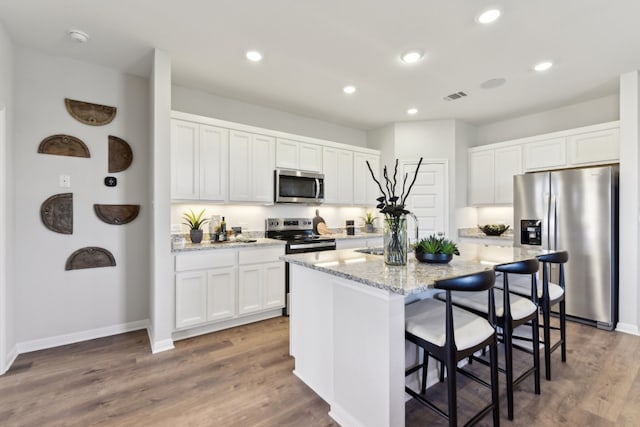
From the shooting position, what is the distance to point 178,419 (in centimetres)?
180

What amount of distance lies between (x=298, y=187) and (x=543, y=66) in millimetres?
3038

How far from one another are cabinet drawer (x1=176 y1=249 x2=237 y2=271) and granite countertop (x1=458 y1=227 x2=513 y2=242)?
359 cm

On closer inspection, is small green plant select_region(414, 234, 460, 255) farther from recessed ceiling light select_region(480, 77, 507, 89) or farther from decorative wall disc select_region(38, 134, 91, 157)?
decorative wall disc select_region(38, 134, 91, 157)

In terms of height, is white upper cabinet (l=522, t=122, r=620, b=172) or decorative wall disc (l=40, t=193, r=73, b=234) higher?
white upper cabinet (l=522, t=122, r=620, b=172)

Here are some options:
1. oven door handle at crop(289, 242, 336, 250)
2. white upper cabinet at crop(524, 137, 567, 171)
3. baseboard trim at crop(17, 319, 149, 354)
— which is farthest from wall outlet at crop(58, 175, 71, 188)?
white upper cabinet at crop(524, 137, 567, 171)

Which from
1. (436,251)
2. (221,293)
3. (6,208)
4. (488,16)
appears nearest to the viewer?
(436,251)

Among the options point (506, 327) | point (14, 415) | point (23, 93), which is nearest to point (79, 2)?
point (23, 93)

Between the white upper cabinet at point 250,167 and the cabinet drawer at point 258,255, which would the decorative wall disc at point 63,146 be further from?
the cabinet drawer at point 258,255

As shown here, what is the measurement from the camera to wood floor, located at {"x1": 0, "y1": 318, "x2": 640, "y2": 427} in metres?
1.81

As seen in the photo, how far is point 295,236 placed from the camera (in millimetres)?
4223

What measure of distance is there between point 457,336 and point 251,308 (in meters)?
2.39

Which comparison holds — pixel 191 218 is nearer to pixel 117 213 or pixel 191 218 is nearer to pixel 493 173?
pixel 117 213

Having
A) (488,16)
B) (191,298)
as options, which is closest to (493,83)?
(488,16)

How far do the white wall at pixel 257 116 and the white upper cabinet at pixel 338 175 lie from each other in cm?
50
